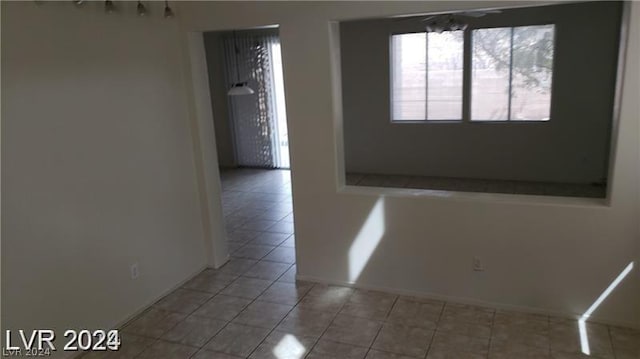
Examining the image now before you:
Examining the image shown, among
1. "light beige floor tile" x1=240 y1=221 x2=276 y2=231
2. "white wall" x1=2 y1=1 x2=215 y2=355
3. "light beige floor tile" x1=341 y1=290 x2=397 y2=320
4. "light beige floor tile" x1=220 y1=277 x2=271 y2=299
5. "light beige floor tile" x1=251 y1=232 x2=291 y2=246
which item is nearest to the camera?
"white wall" x1=2 y1=1 x2=215 y2=355

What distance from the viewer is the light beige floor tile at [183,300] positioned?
11.9 feet

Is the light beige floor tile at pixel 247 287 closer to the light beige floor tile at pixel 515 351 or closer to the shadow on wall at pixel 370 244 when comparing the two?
the shadow on wall at pixel 370 244

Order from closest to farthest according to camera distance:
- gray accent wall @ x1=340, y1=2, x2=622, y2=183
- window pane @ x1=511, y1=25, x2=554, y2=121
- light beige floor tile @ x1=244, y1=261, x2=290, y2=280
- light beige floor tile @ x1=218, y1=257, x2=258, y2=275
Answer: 1. light beige floor tile @ x1=244, y1=261, x2=290, y2=280
2. light beige floor tile @ x1=218, y1=257, x2=258, y2=275
3. gray accent wall @ x1=340, y1=2, x2=622, y2=183
4. window pane @ x1=511, y1=25, x2=554, y2=121

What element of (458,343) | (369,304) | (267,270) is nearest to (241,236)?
(267,270)

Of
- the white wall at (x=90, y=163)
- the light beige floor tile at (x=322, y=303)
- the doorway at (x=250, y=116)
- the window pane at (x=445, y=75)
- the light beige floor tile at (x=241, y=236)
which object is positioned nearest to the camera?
the white wall at (x=90, y=163)

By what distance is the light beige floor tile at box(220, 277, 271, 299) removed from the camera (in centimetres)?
384

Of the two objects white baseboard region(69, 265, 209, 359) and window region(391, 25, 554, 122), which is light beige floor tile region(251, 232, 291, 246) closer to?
white baseboard region(69, 265, 209, 359)

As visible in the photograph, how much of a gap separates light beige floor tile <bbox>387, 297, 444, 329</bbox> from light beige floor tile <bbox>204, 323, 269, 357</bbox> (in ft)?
3.08

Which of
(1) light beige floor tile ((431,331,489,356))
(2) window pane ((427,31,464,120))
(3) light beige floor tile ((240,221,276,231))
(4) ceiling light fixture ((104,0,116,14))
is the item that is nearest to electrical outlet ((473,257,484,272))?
(1) light beige floor tile ((431,331,489,356))

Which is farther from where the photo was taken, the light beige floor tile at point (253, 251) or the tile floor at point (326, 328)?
the light beige floor tile at point (253, 251)

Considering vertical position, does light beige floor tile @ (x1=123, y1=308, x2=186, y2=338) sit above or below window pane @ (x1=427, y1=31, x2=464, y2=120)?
below

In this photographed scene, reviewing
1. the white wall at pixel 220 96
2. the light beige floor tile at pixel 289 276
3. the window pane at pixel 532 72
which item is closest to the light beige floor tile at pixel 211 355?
the light beige floor tile at pixel 289 276

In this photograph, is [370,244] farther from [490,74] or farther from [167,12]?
[490,74]

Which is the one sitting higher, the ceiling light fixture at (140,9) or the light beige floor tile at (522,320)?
the ceiling light fixture at (140,9)
